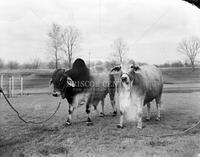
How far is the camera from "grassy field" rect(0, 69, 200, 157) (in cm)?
138

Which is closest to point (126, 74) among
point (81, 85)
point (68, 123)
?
point (81, 85)

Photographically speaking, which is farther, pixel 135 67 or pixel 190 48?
pixel 190 48

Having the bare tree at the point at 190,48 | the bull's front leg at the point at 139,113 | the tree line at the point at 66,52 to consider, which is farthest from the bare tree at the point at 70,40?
the bare tree at the point at 190,48

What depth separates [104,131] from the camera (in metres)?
1.59

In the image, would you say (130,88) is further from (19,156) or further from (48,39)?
(19,156)

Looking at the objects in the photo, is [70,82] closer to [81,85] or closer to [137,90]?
[81,85]

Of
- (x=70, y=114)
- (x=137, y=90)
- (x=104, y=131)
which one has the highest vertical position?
(x=137, y=90)

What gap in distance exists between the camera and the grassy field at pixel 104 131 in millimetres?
1378

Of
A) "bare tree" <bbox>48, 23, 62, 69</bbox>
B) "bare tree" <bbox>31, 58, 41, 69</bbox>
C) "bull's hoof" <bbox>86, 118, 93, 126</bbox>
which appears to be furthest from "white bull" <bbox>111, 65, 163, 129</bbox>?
"bare tree" <bbox>31, 58, 41, 69</bbox>

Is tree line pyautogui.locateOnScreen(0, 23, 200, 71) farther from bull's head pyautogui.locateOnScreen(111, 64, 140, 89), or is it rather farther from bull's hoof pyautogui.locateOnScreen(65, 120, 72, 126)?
bull's hoof pyautogui.locateOnScreen(65, 120, 72, 126)

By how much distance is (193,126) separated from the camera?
1.70 meters

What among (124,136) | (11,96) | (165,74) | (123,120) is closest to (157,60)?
(165,74)

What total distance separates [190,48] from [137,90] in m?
0.59

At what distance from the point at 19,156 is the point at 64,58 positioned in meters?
0.75
